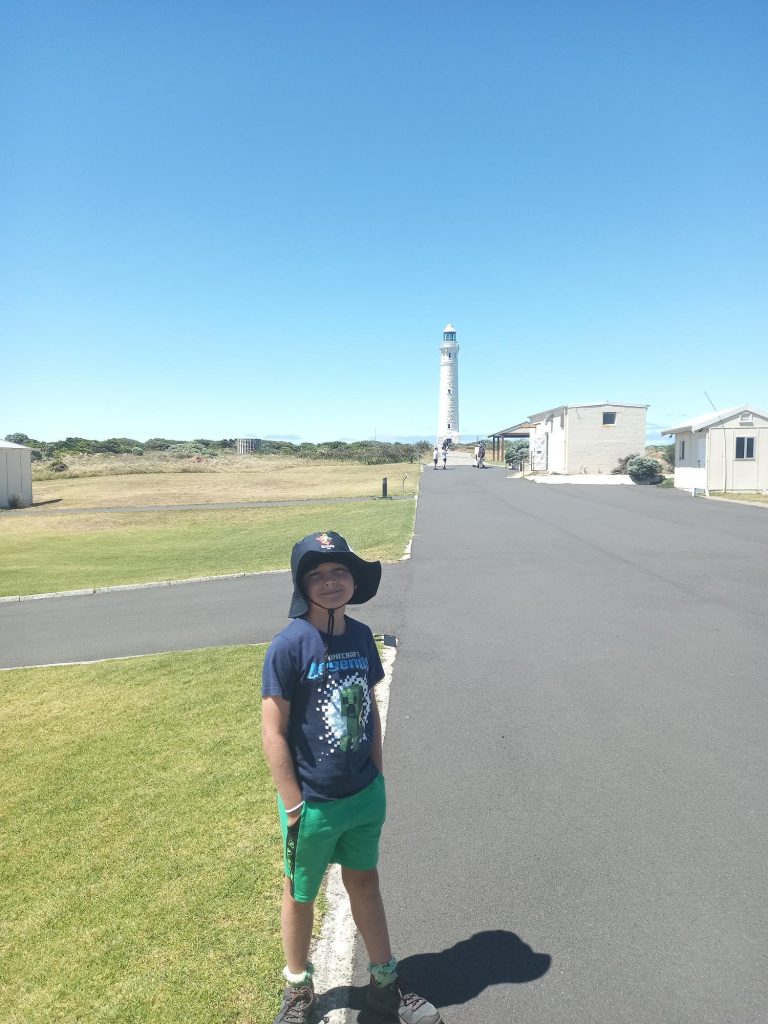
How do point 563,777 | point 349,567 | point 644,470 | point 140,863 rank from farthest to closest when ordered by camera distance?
point 644,470 → point 563,777 → point 140,863 → point 349,567

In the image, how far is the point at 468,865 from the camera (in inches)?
136

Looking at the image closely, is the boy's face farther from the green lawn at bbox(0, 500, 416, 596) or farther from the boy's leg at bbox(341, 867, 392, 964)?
the green lawn at bbox(0, 500, 416, 596)

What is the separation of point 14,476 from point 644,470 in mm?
30375

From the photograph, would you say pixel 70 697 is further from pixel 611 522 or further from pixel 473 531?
pixel 611 522

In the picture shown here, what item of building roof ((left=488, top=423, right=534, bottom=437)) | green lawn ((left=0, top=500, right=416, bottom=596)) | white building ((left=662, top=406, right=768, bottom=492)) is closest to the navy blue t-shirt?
green lawn ((left=0, top=500, right=416, bottom=596))

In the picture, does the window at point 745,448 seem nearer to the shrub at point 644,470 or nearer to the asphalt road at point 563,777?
the shrub at point 644,470

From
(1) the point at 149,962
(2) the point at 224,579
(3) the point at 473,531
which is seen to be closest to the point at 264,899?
(1) the point at 149,962

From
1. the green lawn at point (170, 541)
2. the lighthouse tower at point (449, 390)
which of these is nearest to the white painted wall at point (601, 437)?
the green lawn at point (170, 541)

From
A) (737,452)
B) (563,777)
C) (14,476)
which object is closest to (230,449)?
(14,476)

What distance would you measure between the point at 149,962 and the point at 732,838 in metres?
2.90

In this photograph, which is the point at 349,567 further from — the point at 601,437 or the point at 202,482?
the point at 202,482

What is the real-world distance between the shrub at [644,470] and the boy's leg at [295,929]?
3451 cm

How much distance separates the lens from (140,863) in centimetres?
357

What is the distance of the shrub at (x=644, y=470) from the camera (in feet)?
113
